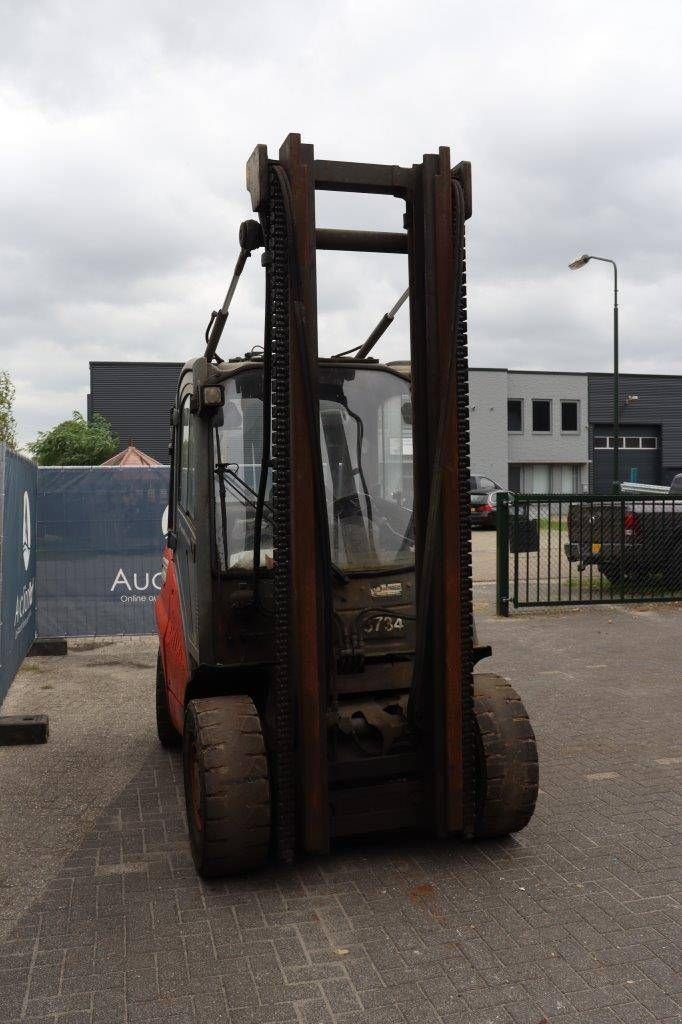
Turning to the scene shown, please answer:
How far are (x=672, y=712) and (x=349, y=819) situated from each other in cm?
458

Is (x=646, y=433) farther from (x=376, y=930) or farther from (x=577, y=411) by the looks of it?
A: (x=376, y=930)

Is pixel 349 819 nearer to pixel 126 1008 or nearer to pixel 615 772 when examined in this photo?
pixel 126 1008

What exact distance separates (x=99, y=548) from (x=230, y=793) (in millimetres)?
8109

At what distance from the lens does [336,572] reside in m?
4.75

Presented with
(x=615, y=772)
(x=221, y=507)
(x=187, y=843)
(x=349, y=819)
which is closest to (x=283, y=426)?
(x=221, y=507)

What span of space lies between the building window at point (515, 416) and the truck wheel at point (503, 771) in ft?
179

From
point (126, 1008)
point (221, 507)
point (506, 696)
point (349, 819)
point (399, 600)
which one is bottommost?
point (126, 1008)

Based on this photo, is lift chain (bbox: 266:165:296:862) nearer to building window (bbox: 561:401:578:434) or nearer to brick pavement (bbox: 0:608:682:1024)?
brick pavement (bbox: 0:608:682:1024)


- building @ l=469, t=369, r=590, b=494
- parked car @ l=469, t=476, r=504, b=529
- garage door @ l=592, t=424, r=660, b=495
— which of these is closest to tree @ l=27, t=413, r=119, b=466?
parked car @ l=469, t=476, r=504, b=529

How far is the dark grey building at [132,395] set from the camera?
56.1 metres

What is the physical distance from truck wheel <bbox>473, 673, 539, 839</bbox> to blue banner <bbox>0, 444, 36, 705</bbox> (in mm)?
5006

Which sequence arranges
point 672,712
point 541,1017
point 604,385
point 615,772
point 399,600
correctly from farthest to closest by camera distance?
point 604,385, point 672,712, point 615,772, point 399,600, point 541,1017

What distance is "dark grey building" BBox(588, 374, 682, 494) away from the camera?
61781mm

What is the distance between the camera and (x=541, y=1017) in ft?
11.0
